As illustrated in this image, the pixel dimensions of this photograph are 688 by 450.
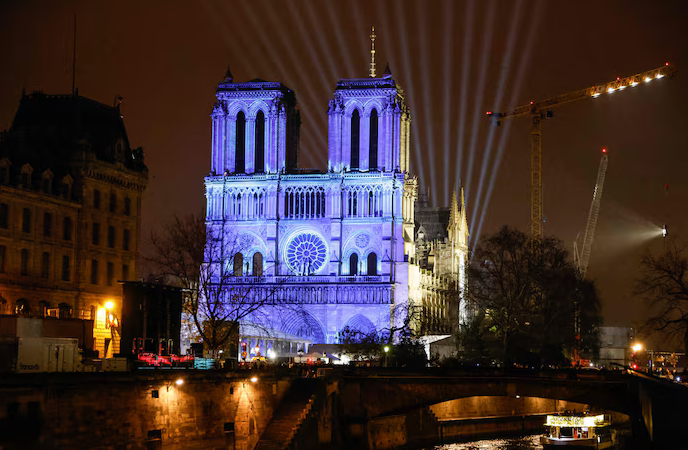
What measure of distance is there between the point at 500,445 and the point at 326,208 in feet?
182

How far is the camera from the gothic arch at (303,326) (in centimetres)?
13375

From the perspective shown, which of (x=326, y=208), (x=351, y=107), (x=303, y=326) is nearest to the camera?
(x=303, y=326)

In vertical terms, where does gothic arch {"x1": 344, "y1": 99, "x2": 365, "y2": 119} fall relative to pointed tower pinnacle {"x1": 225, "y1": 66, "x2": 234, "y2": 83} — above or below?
below

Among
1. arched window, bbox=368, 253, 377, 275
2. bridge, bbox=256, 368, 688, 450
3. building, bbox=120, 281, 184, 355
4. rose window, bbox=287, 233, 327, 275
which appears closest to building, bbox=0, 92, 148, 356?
building, bbox=120, 281, 184, 355

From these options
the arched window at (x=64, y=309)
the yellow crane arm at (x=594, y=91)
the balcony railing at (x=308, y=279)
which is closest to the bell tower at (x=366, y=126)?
the balcony railing at (x=308, y=279)

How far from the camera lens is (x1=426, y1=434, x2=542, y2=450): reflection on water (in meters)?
82.3

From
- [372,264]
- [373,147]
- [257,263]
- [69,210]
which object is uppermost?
[373,147]

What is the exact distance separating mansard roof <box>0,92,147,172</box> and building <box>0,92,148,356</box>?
8cm

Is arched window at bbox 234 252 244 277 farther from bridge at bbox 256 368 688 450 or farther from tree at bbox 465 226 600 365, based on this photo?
bridge at bbox 256 368 688 450

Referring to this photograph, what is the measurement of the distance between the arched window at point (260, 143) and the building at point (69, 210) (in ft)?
131

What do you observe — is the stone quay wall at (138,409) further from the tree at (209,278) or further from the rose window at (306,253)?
the rose window at (306,253)

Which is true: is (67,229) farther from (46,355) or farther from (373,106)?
(373,106)

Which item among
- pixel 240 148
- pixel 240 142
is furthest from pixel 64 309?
pixel 240 142

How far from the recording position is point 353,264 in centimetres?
13700
